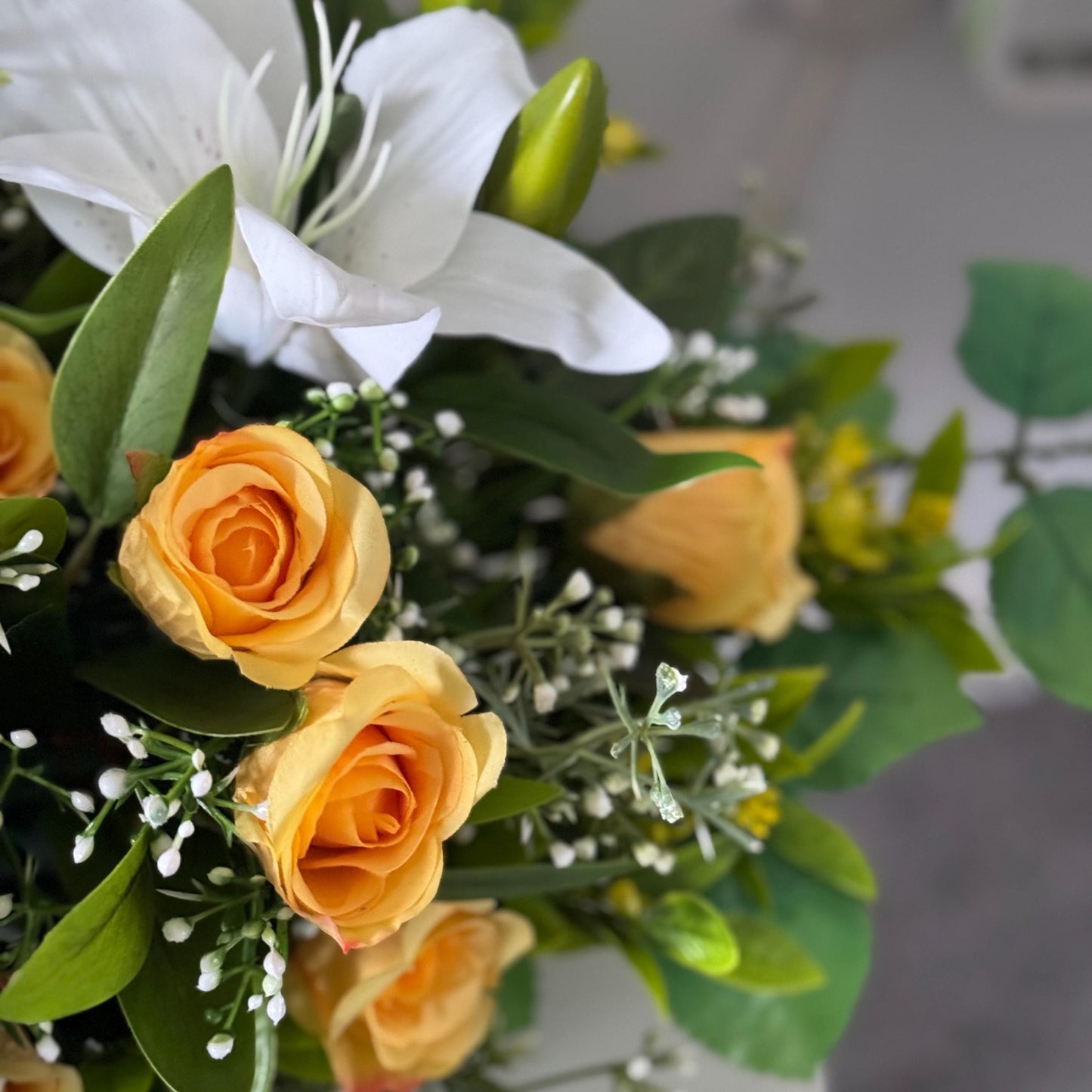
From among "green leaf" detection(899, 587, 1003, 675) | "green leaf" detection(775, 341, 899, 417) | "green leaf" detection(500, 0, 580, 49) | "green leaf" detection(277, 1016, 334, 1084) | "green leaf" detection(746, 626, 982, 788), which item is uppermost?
"green leaf" detection(500, 0, 580, 49)

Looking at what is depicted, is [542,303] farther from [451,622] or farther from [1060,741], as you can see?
[1060,741]

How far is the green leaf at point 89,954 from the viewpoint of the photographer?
269 millimetres

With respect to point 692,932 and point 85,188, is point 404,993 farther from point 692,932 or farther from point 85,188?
point 85,188

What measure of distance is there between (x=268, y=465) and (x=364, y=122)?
0.52ft

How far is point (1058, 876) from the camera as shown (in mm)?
1214

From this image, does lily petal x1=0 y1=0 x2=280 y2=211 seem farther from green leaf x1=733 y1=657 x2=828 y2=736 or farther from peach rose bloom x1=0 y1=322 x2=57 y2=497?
green leaf x1=733 y1=657 x2=828 y2=736

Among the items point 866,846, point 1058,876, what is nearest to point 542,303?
point 866,846

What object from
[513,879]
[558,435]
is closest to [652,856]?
[513,879]

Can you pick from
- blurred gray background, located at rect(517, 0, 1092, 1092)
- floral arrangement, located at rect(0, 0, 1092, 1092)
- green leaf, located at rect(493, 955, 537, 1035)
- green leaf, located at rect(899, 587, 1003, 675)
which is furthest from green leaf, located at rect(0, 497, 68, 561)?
blurred gray background, located at rect(517, 0, 1092, 1092)

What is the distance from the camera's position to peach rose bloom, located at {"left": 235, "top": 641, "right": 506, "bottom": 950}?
279 mm

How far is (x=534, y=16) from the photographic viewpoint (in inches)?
22.8

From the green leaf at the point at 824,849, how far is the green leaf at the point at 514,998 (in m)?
0.14

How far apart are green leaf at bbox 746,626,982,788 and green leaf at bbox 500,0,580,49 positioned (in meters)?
0.35

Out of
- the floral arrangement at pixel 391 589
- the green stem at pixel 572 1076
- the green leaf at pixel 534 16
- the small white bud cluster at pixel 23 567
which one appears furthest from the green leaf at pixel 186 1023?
the green leaf at pixel 534 16
